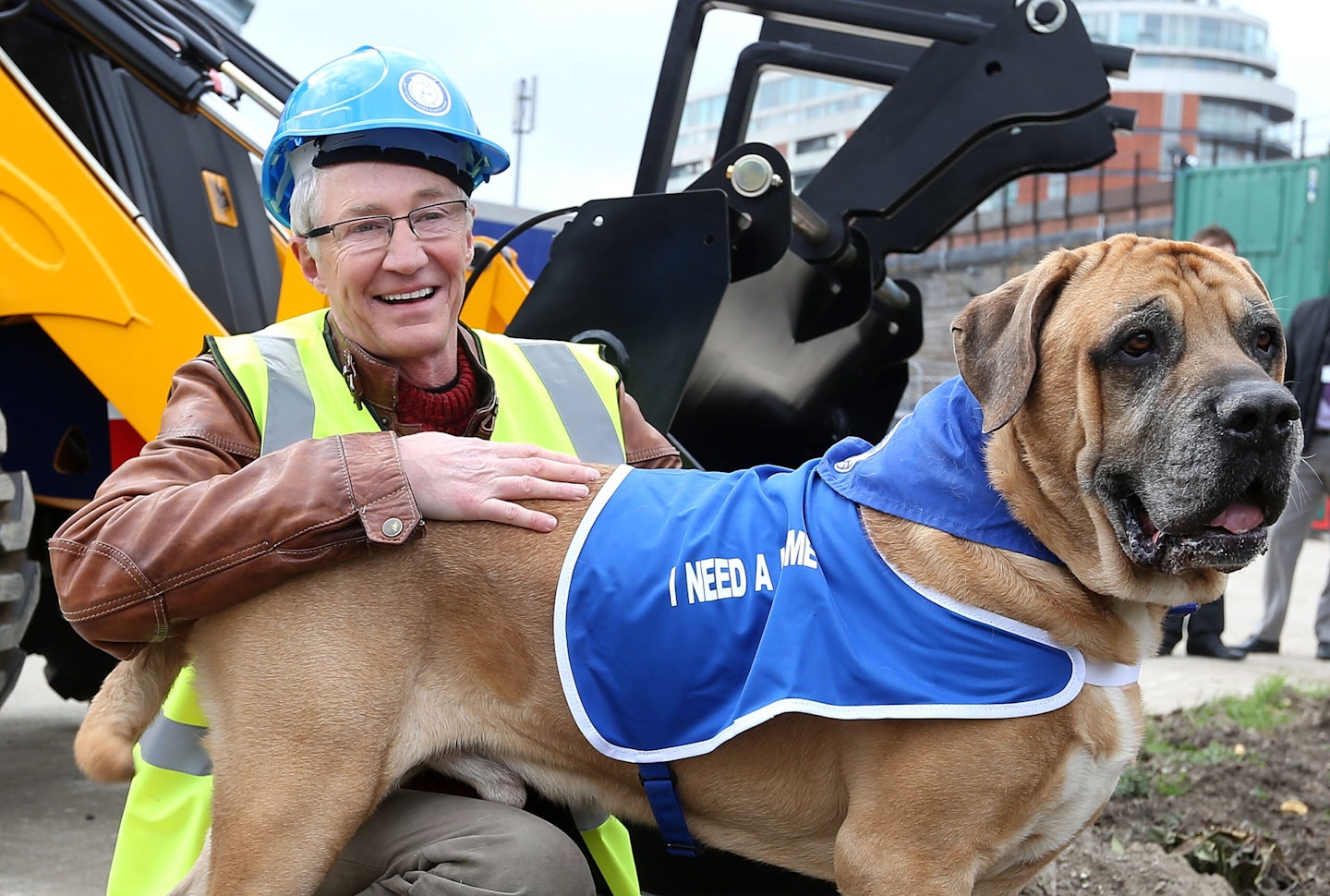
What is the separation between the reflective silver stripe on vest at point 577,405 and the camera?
2516mm

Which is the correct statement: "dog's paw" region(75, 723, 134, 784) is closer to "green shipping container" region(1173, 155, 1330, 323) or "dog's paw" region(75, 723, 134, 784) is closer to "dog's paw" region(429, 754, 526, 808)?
"dog's paw" region(429, 754, 526, 808)

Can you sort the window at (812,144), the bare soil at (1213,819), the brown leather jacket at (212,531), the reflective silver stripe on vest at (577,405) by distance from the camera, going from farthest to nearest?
1. the window at (812,144)
2. the bare soil at (1213,819)
3. the reflective silver stripe on vest at (577,405)
4. the brown leather jacket at (212,531)

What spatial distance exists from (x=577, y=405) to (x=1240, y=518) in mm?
1275

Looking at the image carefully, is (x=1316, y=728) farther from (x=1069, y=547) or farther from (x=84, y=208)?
(x=84, y=208)

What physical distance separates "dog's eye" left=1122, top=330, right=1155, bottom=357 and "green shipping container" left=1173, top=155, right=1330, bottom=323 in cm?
1811

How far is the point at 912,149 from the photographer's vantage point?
12.3 ft

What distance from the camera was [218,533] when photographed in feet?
6.31

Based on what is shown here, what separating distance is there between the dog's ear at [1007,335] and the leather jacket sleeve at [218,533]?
92cm

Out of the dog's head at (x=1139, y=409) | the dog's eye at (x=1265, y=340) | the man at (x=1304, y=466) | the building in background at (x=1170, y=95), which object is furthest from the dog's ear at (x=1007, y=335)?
the building in background at (x=1170, y=95)

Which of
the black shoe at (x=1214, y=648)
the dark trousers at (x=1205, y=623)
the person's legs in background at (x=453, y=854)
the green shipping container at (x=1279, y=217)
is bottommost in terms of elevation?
the black shoe at (x=1214, y=648)

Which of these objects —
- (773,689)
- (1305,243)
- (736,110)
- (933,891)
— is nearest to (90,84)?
(736,110)

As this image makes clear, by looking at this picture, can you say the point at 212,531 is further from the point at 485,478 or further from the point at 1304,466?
the point at 1304,466

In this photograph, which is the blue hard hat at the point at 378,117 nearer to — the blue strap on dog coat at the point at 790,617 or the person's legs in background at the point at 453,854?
the blue strap on dog coat at the point at 790,617

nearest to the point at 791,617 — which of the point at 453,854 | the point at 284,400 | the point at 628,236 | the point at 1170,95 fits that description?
the point at 453,854
